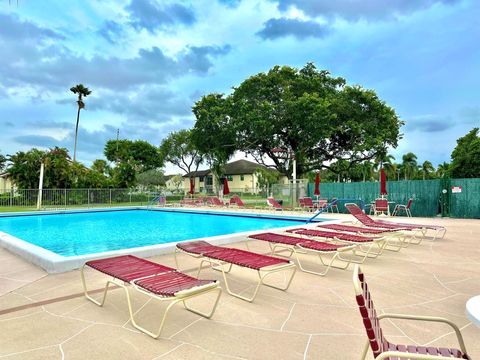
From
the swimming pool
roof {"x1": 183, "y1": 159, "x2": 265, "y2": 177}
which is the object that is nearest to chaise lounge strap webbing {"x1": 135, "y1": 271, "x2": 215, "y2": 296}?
the swimming pool

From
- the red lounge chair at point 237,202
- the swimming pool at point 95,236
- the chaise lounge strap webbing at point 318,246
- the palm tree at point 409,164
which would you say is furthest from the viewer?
the palm tree at point 409,164

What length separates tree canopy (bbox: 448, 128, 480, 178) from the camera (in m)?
39.9

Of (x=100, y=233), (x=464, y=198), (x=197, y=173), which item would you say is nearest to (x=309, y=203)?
(x=464, y=198)

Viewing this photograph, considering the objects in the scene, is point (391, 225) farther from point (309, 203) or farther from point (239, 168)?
point (239, 168)

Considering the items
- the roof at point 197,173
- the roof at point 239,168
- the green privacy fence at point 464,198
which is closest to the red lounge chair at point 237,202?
the green privacy fence at point 464,198

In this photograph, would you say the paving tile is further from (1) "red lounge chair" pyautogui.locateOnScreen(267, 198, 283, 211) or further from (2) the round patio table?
(1) "red lounge chair" pyautogui.locateOnScreen(267, 198, 283, 211)

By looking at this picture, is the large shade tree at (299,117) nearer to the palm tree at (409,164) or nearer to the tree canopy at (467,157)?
the tree canopy at (467,157)

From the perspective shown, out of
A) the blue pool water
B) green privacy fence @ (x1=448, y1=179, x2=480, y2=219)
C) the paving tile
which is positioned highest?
green privacy fence @ (x1=448, y1=179, x2=480, y2=219)

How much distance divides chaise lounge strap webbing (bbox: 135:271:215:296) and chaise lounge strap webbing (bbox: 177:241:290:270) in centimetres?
90

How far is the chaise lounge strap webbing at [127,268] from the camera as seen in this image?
142 inches

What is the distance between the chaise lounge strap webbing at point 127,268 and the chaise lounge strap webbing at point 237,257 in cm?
88

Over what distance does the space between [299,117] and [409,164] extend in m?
56.9

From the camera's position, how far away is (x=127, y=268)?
3.94 m

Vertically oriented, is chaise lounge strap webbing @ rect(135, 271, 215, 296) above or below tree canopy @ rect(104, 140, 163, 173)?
below
